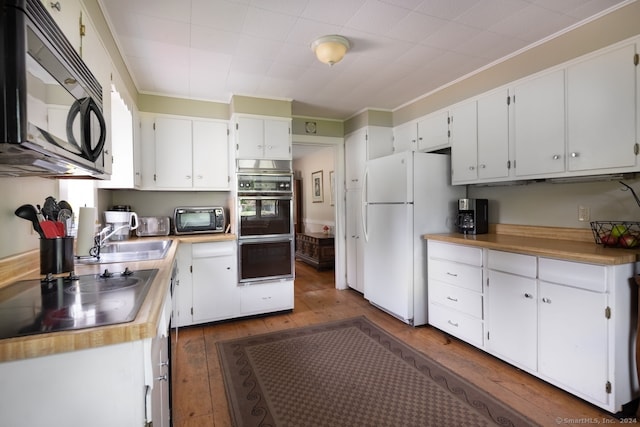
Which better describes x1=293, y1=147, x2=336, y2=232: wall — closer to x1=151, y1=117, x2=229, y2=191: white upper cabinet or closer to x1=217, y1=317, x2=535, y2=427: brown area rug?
x1=151, y1=117, x2=229, y2=191: white upper cabinet

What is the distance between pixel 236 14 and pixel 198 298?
2.56 metres

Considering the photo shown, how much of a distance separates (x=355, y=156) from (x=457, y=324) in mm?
2409

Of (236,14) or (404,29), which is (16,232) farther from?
(404,29)

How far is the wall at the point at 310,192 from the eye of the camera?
646 centimetres

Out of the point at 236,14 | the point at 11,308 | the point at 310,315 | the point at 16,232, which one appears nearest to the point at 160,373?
the point at 11,308

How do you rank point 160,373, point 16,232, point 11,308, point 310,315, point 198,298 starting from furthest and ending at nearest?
point 310,315 < point 198,298 < point 16,232 < point 160,373 < point 11,308

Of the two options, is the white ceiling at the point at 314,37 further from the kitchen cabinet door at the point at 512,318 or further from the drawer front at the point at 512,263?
the kitchen cabinet door at the point at 512,318

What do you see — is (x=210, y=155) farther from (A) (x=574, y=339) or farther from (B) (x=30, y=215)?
(A) (x=574, y=339)

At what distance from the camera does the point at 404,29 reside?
2.24m

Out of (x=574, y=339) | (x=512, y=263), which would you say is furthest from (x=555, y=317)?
(x=512, y=263)

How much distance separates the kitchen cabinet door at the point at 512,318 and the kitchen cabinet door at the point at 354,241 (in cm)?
190

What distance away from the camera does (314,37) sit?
7.61 ft

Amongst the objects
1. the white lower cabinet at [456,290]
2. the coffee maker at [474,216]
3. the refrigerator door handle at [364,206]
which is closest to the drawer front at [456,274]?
the white lower cabinet at [456,290]

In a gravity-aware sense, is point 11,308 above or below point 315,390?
above
